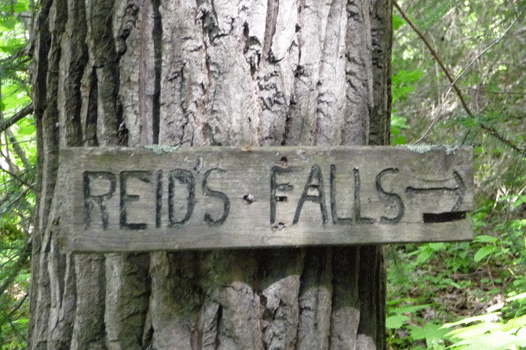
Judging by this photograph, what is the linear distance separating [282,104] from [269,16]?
0.24 meters

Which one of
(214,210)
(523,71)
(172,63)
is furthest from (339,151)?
(523,71)

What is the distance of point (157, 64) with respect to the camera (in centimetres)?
132

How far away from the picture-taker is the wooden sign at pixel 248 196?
3.80 feet

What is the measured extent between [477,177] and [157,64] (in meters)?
4.46

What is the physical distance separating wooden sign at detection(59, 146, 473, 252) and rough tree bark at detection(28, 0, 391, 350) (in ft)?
0.29

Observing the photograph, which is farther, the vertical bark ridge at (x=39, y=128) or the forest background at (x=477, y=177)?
the forest background at (x=477, y=177)

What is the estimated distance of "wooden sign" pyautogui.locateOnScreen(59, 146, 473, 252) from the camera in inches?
45.6

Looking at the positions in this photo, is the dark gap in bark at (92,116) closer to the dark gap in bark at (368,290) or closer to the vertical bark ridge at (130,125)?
the vertical bark ridge at (130,125)

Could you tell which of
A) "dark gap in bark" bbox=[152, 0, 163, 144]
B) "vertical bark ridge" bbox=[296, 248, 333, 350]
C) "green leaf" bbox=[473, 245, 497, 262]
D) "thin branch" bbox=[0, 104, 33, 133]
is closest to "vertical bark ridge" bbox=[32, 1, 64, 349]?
"dark gap in bark" bbox=[152, 0, 163, 144]

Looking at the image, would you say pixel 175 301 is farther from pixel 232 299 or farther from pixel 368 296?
pixel 368 296

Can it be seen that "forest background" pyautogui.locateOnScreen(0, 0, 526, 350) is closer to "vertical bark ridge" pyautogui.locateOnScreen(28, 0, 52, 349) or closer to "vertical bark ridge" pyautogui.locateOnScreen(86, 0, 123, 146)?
"vertical bark ridge" pyautogui.locateOnScreen(28, 0, 52, 349)

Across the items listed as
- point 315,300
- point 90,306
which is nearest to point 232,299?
point 315,300

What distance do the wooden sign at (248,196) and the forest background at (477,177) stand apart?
1.45 ft

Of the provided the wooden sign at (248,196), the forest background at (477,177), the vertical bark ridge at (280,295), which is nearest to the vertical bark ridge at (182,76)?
the wooden sign at (248,196)
